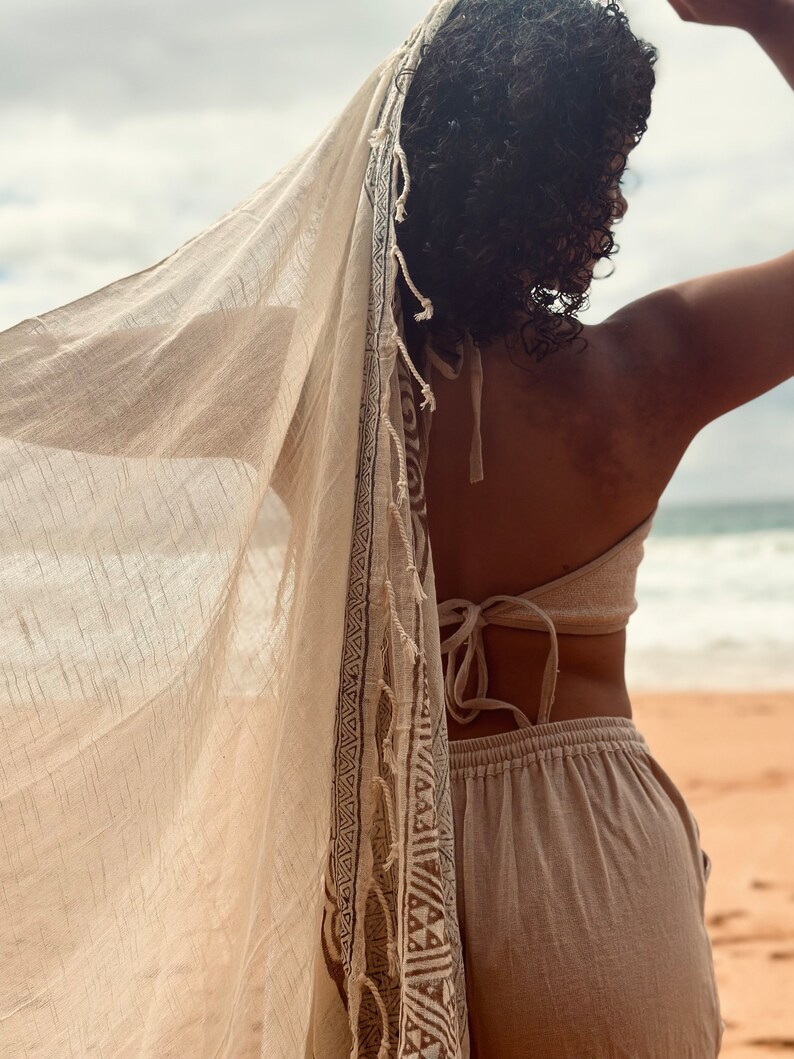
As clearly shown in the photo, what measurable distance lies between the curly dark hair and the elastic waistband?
1.44ft

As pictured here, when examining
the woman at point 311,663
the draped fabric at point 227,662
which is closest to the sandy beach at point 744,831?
the woman at point 311,663

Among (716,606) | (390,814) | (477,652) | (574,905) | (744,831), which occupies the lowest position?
(716,606)

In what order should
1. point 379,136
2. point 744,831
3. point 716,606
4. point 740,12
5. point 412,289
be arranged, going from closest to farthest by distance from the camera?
point 412,289 < point 379,136 < point 740,12 < point 744,831 < point 716,606

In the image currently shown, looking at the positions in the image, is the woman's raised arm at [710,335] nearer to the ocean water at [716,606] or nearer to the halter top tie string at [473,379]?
the halter top tie string at [473,379]

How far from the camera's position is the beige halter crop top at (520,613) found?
4.17 feet

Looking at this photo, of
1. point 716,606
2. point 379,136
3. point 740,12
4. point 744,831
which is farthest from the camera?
point 716,606

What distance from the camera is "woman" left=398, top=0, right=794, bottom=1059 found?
1214 mm

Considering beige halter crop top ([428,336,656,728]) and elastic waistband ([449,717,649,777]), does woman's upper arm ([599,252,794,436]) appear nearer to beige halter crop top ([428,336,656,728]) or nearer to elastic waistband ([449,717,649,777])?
beige halter crop top ([428,336,656,728])

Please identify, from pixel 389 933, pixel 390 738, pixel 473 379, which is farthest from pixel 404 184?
pixel 389 933

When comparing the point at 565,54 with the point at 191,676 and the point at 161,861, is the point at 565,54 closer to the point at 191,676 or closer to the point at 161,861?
the point at 191,676

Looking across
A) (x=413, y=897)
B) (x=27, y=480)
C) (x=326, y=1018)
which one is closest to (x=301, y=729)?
Answer: (x=413, y=897)

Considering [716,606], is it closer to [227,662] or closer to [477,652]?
[477,652]

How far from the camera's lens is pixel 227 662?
1.23 m

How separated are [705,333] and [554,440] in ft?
0.73
